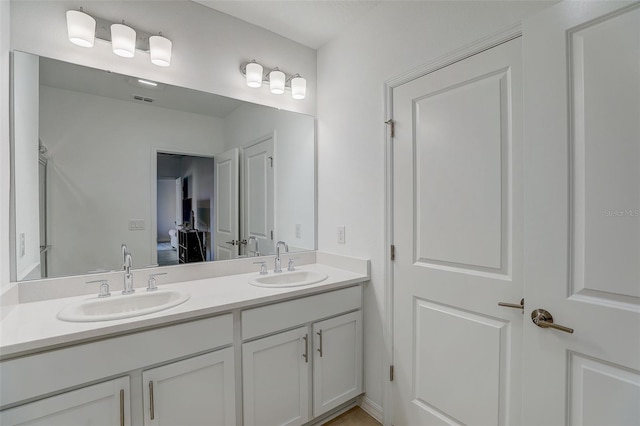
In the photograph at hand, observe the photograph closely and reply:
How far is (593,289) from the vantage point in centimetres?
102

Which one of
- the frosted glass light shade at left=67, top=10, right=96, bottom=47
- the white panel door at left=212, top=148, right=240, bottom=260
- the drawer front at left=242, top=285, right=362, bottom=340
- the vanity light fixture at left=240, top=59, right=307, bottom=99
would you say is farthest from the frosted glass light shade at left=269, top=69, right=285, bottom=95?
the drawer front at left=242, top=285, right=362, bottom=340

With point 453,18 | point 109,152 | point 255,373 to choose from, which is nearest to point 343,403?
point 255,373

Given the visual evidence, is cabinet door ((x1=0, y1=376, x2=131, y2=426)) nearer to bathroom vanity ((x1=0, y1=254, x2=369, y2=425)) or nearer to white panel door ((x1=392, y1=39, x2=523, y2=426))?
bathroom vanity ((x1=0, y1=254, x2=369, y2=425))

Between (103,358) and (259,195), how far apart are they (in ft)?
4.53

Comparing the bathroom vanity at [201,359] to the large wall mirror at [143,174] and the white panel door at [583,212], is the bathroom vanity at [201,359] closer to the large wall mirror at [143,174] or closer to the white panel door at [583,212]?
the large wall mirror at [143,174]

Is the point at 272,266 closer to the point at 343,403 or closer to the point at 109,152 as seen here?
the point at 343,403

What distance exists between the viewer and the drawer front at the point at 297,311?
1.50m

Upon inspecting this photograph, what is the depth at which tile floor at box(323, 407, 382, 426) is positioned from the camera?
6.08ft

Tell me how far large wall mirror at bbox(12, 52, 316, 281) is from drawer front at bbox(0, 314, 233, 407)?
24.3 inches

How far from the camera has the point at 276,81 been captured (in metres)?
2.17

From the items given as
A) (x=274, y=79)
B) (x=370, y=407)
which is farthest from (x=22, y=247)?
(x=370, y=407)

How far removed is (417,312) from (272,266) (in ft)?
3.51

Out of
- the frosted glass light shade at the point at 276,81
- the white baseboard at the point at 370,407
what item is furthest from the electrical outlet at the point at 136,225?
the white baseboard at the point at 370,407

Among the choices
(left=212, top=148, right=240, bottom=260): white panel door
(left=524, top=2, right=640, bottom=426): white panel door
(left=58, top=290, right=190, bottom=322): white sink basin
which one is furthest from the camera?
(left=212, top=148, right=240, bottom=260): white panel door
